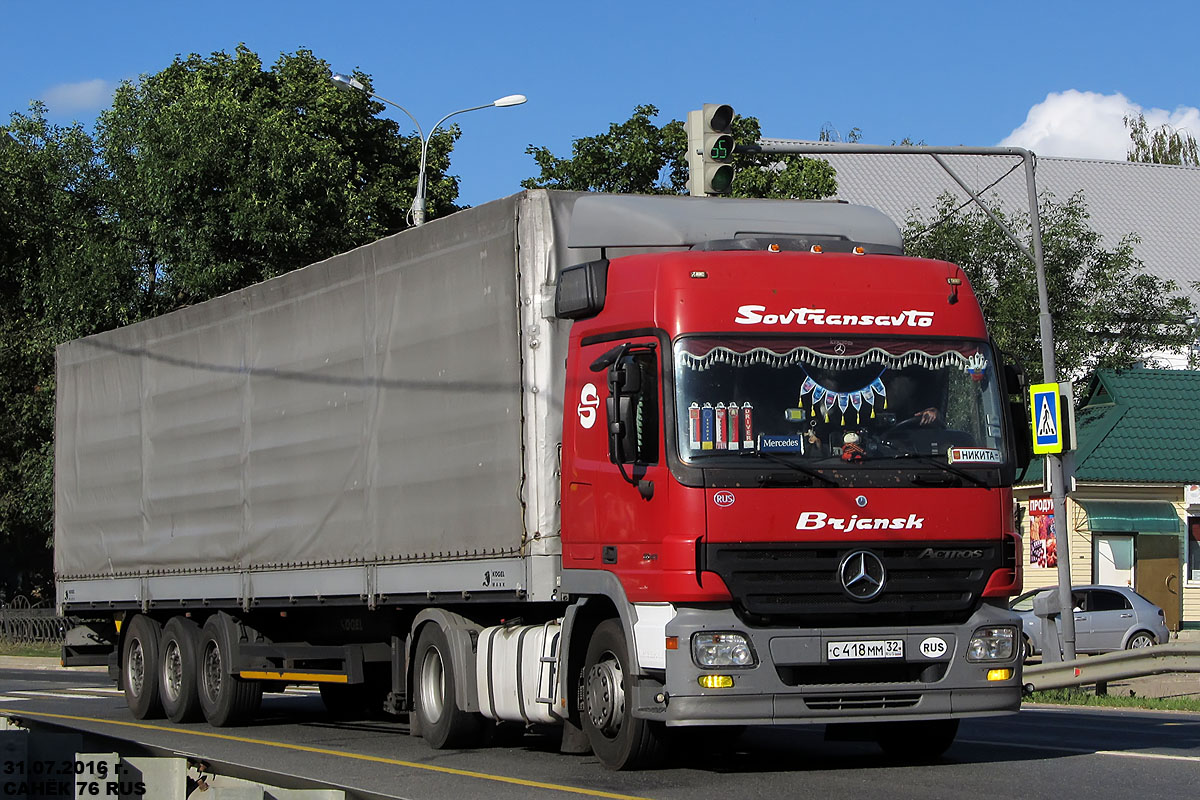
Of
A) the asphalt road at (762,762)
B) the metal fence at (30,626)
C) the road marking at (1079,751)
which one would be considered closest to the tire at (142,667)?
the asphalt road at (762,762)

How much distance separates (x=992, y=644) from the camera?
11.2m

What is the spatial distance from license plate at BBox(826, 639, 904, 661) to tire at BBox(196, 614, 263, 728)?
8038mm

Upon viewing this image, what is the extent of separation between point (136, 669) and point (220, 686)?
237 centimetres

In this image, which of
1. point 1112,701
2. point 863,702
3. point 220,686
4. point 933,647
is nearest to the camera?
point 863,702

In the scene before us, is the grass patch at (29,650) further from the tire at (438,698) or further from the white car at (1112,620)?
the tire at (438,698)

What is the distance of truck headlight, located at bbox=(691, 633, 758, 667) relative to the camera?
420 inches

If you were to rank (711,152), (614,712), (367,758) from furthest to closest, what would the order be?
(711,152), (367,758), (614,712)

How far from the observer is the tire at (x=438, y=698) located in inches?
531

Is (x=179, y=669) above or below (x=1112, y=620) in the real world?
above

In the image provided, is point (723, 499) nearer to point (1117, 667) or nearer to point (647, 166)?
point (1117, 667)

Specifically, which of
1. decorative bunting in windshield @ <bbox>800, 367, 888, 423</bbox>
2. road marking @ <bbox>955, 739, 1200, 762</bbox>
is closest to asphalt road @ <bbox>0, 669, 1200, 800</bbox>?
road marking @ <bbox>955, 739, 1200, 762</bbox>

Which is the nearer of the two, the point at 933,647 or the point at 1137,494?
the point at 933,647

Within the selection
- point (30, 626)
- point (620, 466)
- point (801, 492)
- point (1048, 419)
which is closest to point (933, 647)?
point (801, 492)

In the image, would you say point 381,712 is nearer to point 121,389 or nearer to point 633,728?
point 121,389
